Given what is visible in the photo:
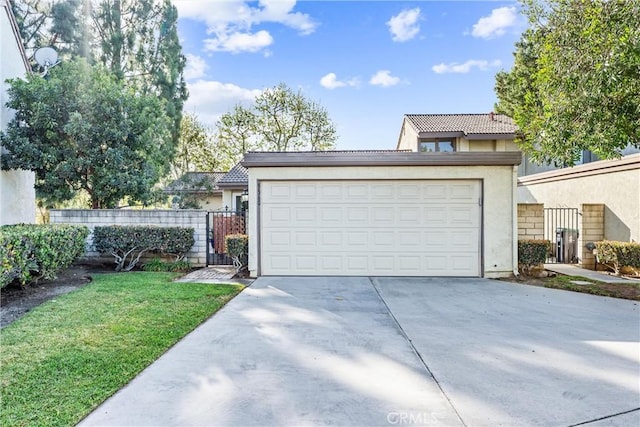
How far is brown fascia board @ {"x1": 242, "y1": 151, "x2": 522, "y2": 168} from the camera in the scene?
7.93 m

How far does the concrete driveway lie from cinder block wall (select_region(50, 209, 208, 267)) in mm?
4213

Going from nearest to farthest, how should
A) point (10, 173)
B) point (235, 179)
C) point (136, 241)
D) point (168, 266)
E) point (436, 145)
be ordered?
point (136, 241) < point (168, 266) < point (10, 173) < point (235, 179) < point (436, 145)

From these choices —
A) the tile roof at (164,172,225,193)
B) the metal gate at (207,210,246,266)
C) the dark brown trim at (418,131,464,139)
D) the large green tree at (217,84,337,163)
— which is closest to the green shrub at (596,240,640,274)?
the metal gate at (207,210,246,266)

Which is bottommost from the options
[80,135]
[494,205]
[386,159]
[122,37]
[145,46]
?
[494,205]

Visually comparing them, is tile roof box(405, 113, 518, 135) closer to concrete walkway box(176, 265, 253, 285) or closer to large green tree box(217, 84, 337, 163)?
large green tree box(217, 84, 337, 163)

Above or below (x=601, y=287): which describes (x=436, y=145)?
above

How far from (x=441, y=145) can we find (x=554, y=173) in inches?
277

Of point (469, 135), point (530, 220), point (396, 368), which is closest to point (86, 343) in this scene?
point (396, 368)

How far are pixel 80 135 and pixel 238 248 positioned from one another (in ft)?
16.8

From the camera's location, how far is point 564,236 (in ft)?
34.6

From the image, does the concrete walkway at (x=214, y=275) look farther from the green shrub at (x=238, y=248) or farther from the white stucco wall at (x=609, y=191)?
the white stucco wall at (x=609, y=191)

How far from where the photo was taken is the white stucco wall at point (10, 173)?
9109 millimetres

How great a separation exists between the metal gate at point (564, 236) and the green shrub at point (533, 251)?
8.11 feet

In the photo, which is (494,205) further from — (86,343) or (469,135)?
(469,135)
